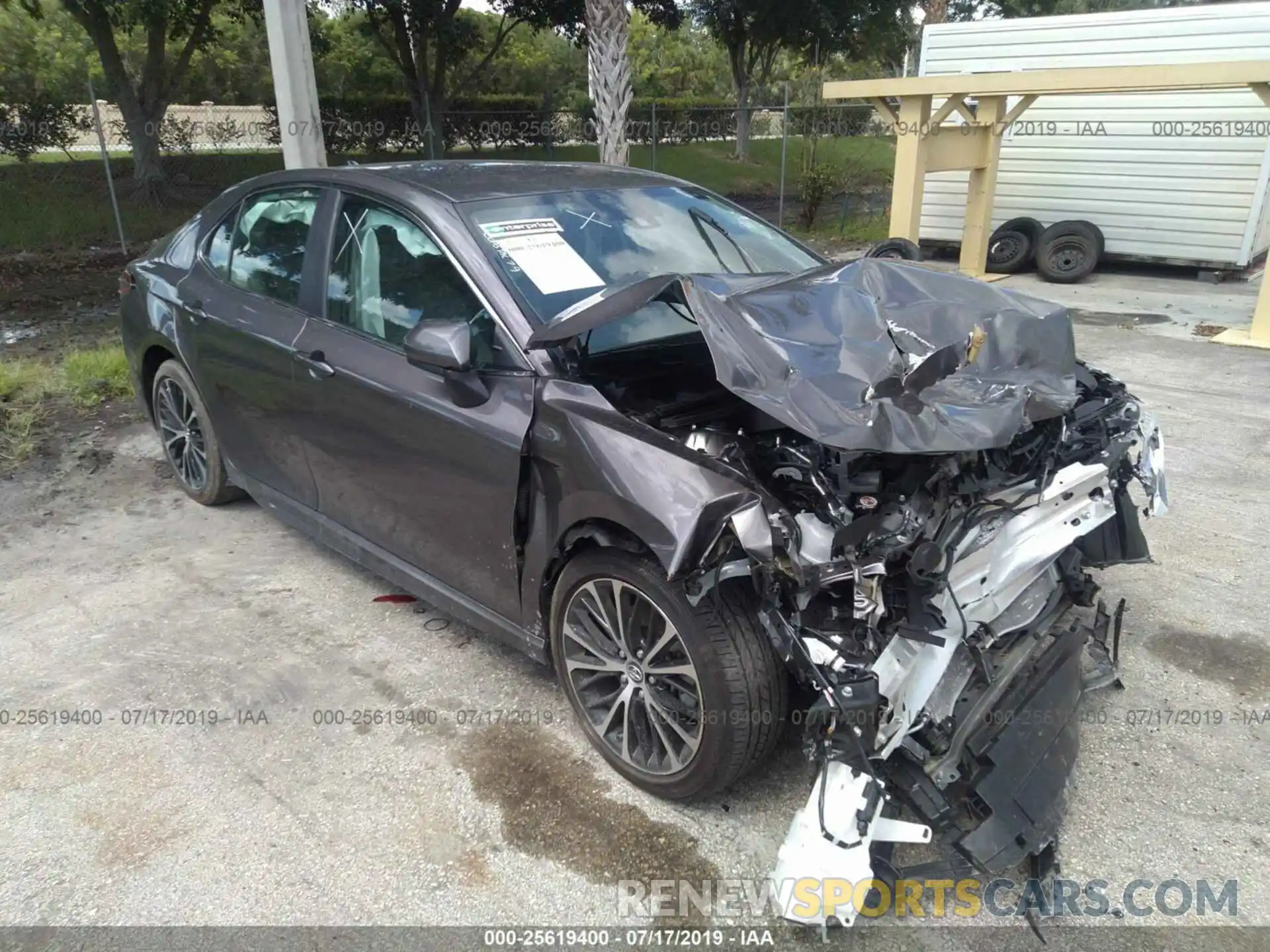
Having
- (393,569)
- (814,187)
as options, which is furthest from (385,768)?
(814,187)

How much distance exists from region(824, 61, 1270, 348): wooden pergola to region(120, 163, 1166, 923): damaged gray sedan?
6739mm

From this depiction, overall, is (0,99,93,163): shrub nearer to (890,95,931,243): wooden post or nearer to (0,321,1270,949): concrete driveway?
(890,95,931,243): wooden post

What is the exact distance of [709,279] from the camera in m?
2.92

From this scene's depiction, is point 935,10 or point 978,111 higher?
point 935,10

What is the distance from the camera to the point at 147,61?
50.5 ft

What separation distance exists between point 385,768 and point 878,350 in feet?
6.66

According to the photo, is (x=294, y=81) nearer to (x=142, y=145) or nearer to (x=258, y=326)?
(x=258, y=326)

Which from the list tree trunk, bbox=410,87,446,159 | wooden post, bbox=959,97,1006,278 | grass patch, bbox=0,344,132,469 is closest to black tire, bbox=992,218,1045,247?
wooden post, bbox=959,97,1006,278

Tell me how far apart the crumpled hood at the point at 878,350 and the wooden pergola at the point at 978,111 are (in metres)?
6.66

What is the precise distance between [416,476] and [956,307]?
1.93m

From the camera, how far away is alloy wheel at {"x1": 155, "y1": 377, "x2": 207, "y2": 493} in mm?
4617

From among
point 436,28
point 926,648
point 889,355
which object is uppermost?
point 436,28

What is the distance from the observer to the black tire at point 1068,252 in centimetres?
1145

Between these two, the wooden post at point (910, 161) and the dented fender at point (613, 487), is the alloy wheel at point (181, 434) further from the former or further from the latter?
the wooden post at point (910, 161)
